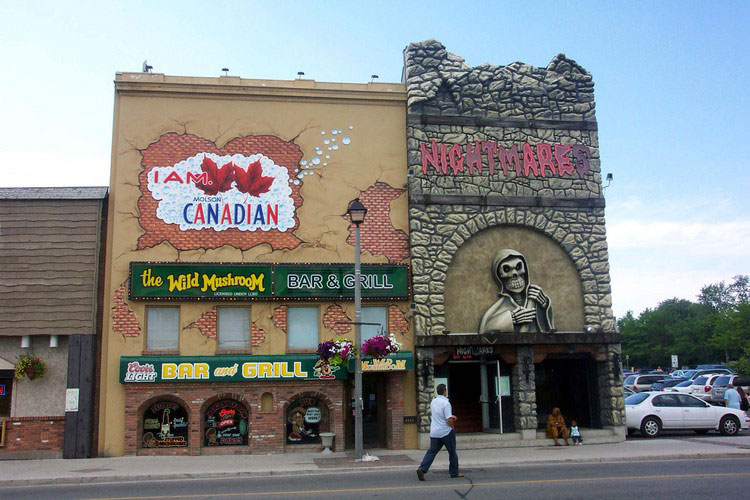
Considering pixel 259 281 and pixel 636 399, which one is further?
pixel 636 399

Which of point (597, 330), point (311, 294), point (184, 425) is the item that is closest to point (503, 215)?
point (597, 330)

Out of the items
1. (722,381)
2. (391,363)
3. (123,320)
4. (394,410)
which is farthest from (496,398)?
(722,381)

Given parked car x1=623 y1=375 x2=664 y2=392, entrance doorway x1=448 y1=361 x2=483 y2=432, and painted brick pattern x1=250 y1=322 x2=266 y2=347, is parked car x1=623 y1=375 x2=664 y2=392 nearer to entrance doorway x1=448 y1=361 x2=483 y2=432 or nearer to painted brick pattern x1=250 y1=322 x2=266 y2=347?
entrance doorway x1=448 y1=361 x2=483 y2=432

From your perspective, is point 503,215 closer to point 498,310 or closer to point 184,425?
point 498,310

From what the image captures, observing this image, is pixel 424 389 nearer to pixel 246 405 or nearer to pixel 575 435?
pixel 575 435

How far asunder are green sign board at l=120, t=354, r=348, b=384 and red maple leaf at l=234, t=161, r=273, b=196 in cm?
469

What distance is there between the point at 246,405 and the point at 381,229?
6156mm

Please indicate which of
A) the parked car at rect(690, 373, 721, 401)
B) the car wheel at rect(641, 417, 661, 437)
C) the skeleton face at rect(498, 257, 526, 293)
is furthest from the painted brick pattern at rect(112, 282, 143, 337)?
the parked car at rect(690, 373, 721, 401)

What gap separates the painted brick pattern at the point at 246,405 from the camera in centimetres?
1777

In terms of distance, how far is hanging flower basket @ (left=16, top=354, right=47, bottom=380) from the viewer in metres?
17.3

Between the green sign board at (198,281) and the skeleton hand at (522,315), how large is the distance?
697cm

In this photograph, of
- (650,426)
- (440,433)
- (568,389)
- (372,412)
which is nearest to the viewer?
(440,433)

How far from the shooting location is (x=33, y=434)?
17438mm

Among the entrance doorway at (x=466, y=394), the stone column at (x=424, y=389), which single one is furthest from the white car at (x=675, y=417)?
the stone column at (x=424, y=389)
